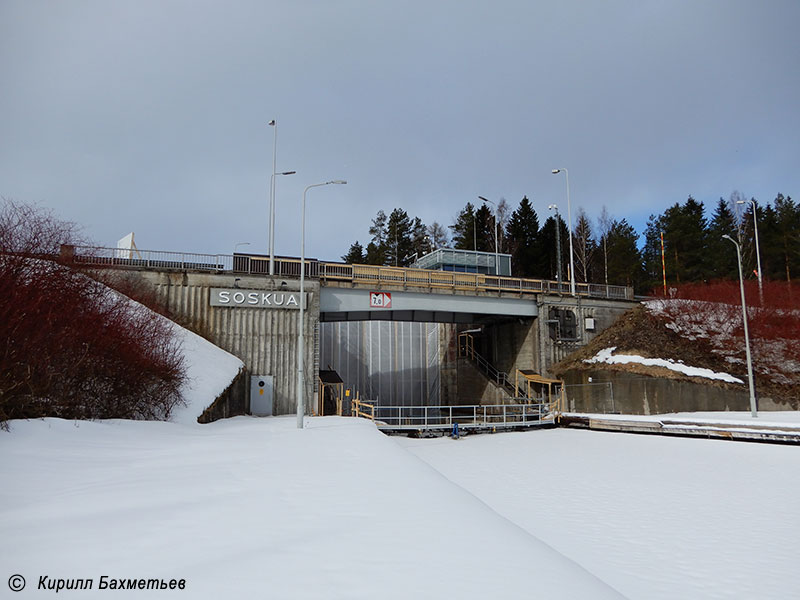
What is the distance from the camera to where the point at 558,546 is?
7.22 m

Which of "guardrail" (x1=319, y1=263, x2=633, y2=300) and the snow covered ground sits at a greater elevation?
"guardrail" (x1=319, y1=263, x2=633, y2=300)

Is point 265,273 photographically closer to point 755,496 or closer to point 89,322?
point 89,322

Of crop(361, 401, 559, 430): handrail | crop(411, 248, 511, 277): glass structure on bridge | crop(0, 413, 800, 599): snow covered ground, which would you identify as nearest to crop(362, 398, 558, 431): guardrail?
crop(361, 401, 559, 430): handrail

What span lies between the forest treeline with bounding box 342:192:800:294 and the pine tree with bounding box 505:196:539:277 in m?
0.14

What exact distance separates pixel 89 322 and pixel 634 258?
226 ft

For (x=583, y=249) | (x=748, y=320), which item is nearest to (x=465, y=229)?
(x=583, y=249)

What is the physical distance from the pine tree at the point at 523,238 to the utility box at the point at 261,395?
49.3 metres

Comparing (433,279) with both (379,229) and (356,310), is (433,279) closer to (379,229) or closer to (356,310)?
(356,310)

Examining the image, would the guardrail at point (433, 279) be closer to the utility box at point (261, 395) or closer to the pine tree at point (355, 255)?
the utility box at point (261, 395)

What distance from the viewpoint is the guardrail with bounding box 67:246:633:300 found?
27.3 meters

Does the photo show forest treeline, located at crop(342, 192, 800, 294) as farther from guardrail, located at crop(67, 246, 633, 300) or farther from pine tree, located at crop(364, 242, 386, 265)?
guardrail, located at crop(67, 246, 633, 300)

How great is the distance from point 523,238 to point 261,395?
54544mm

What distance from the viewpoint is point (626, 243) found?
69.3 m

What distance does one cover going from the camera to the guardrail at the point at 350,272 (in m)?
27.3
